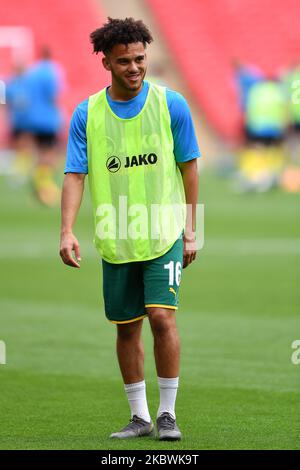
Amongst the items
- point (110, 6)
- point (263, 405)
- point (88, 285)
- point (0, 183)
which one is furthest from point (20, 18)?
point (263, 405)

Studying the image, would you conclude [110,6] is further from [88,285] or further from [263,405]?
[263,405]

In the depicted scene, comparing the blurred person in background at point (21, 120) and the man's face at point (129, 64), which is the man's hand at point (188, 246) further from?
the blurred person in background at point (21, 120)

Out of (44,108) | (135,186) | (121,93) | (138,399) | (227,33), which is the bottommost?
(138,399)

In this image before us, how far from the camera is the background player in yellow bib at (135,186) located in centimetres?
688

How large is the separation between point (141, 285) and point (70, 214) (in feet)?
1.79

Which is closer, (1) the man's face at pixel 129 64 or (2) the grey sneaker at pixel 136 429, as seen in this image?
(1) the man's face at pixel 129 64

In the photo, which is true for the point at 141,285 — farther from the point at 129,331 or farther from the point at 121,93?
the point at 121,93

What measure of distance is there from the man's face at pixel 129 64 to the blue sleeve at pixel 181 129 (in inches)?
8.5

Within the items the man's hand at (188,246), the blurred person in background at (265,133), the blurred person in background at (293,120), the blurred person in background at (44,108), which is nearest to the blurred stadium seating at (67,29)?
the blurred person in background at (293,120)

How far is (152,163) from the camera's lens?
6.93m

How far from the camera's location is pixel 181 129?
22.7 ft

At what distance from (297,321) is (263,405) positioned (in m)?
3.61

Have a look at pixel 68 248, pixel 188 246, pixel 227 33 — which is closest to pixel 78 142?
pixel 68 248

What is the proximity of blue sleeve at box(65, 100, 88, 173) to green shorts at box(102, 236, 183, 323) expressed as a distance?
539 mm
